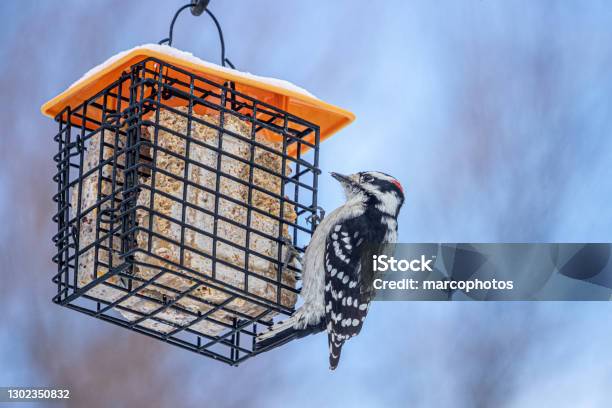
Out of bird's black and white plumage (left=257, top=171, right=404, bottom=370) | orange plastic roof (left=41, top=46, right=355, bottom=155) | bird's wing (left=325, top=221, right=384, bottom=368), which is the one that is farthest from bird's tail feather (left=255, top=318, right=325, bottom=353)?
orange plastic roof (left=41, top=46, right=355, bottom=155)

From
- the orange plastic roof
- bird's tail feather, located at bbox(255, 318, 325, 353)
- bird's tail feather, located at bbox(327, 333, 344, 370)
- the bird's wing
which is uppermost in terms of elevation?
the orange plastic roof

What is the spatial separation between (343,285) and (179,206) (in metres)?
1.01

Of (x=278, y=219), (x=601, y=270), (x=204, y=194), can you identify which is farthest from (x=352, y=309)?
(x=601, y=270)

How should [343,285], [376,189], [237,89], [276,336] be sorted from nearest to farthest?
[237,89]
[276,336]
[343,285]
[376,189]

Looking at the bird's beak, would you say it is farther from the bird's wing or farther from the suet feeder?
the suet feeder

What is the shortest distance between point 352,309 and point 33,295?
2491 millimetres

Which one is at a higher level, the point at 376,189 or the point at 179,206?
the point at 376,189

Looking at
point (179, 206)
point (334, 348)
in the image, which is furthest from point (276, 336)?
point (179, 206)

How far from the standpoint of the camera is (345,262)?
16.0 feet

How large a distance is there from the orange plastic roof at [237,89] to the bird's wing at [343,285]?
44cm

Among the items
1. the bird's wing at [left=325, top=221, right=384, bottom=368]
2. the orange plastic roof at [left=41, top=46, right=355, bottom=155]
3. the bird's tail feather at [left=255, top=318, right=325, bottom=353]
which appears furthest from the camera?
the bird's wing at [left=325, top=221, right=384, bottom=368]

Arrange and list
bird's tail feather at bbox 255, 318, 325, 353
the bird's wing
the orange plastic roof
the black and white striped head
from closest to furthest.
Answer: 1. the orange plastic roof
2. bird's tail feather at bbox 255, 318, 325, 353
3. the bird's wing
4. the black and white striped head

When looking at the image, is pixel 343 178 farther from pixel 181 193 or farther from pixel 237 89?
pixel 181 193

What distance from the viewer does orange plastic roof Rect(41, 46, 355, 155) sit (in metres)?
4.03
